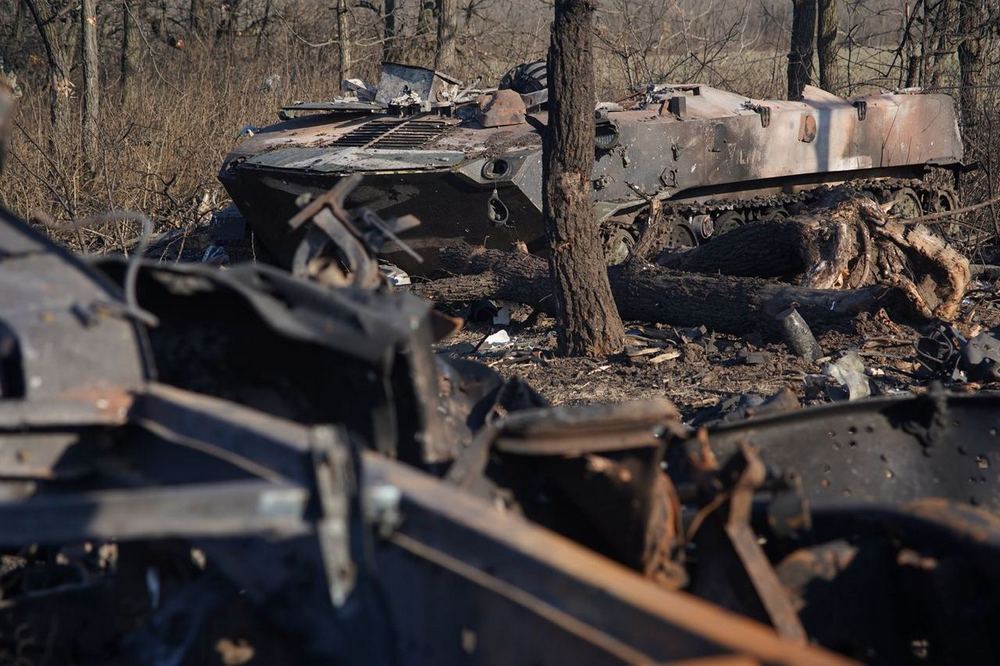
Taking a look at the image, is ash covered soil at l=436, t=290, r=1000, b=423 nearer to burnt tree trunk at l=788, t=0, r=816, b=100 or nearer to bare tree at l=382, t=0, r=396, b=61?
burnt tree trunk at l=788, t=0, r=816, b=100

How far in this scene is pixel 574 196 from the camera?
725 centimetres

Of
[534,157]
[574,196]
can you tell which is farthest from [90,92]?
[574,196]

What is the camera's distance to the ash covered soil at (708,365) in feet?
20.8

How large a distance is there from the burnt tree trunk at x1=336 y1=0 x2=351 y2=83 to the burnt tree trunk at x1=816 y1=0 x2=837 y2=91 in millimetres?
7872

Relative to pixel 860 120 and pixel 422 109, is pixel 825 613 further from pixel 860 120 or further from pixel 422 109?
pixel 860 120

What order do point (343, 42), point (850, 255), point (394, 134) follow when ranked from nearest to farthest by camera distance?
point (850, 255), point (394, 134), point (343, 42)

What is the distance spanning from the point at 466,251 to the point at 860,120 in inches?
202

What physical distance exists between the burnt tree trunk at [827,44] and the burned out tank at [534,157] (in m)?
3.85

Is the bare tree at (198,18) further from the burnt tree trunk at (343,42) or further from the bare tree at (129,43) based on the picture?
the burnt tree trunk at (343,42)

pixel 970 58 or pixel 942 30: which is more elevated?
pixel 942 30

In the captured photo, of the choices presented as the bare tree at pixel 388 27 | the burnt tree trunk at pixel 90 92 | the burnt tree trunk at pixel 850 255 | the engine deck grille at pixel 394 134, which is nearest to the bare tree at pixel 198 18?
the bare tree at pixel 388 27

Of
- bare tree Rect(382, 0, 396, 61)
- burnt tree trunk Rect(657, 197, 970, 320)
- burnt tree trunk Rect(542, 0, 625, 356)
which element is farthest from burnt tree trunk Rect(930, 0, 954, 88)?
bare tree Rect(382, 0, 396, 61)

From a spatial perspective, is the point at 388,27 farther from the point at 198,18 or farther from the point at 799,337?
the point at 799,337

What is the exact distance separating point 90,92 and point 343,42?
7281 millimetres
